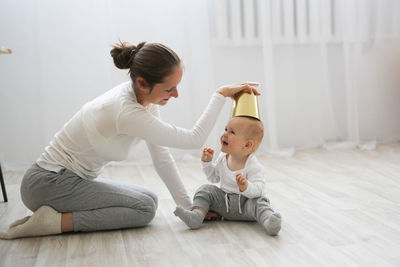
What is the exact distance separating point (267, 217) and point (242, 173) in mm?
177

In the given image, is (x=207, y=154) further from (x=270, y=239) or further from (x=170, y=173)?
(x=270, y=239)

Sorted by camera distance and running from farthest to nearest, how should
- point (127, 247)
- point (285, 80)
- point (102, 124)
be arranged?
point (285, 80), point (102, 124), point (127, 247)

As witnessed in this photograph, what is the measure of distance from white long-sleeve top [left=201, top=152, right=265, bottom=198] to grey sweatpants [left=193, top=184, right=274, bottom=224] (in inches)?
0.8

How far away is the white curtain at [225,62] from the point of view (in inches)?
99.2

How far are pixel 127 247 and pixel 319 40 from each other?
6.56ft

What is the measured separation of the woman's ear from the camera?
54.8 inches

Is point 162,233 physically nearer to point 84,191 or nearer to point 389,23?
point 84,191

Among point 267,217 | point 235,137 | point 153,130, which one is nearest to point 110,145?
point 153,130

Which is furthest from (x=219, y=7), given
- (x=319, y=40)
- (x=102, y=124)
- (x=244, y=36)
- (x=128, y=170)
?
(x=102, y=124)

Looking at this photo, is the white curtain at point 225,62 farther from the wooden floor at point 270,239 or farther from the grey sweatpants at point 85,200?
the grey sweatpants at point 85,200

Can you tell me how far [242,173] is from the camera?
1.54m

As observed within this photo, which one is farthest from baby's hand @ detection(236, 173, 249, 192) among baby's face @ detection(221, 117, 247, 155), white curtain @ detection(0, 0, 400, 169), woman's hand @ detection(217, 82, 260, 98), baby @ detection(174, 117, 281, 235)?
white curtain @ detection(0, 0, 400, 169)

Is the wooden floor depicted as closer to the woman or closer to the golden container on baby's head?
the woman

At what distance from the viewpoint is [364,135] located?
3.07 meters
